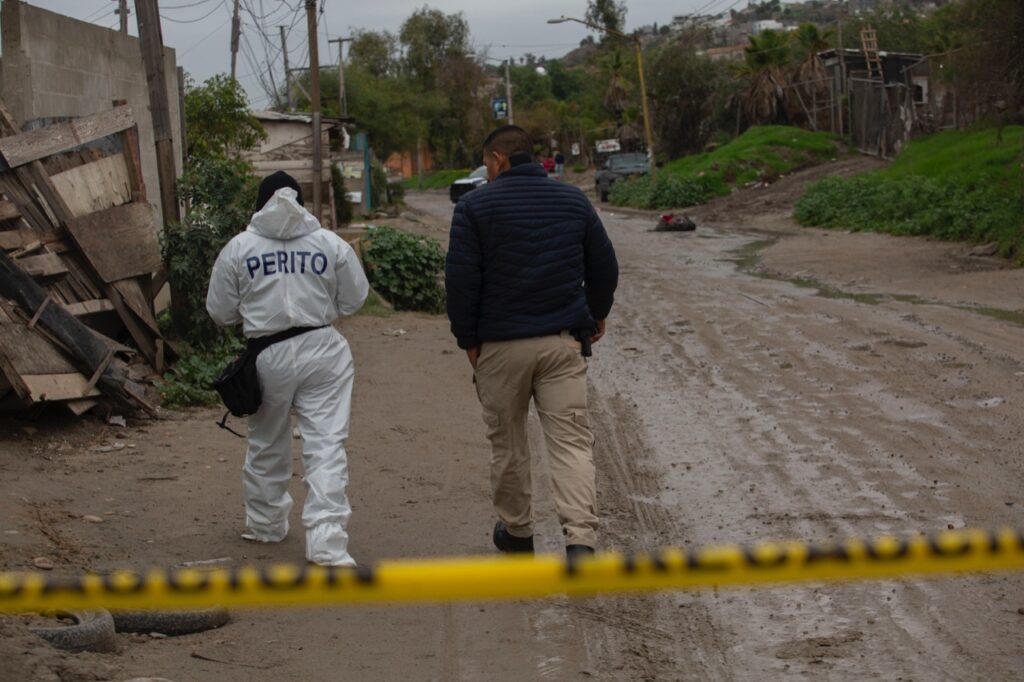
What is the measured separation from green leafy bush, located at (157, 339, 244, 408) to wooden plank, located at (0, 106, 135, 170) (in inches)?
75.3

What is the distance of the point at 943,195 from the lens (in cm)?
2614

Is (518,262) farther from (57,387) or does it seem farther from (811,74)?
(811,74)

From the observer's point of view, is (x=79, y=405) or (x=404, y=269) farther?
(x=404, y=269)

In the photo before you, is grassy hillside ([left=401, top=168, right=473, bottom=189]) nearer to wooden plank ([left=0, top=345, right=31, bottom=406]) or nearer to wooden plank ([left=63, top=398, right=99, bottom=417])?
wooden plank ([left=63, top=398, right=99, bottom=417])

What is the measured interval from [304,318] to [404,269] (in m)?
10.9

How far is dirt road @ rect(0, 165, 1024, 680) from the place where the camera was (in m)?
4.96

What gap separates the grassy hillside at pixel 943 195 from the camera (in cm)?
2238

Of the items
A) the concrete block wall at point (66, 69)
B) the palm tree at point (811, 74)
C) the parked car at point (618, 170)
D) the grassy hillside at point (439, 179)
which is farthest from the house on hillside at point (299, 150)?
the grassy hillside at point (439, 179)

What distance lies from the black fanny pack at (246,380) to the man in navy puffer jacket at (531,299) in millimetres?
849

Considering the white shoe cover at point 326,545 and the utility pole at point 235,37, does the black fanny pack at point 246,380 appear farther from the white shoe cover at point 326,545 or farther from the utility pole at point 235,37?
the utility pole at point 235,37

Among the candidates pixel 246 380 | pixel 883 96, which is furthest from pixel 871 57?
pixel 246 380

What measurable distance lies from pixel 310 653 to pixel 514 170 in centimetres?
238

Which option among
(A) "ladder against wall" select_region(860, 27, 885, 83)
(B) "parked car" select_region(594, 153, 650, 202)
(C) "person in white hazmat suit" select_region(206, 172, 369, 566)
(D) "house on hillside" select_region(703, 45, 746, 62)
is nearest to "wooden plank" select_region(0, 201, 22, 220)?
(C) "person in white hazmat suit" select_region(206, 172, 369, 566)

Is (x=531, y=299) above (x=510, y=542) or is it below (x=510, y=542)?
above
